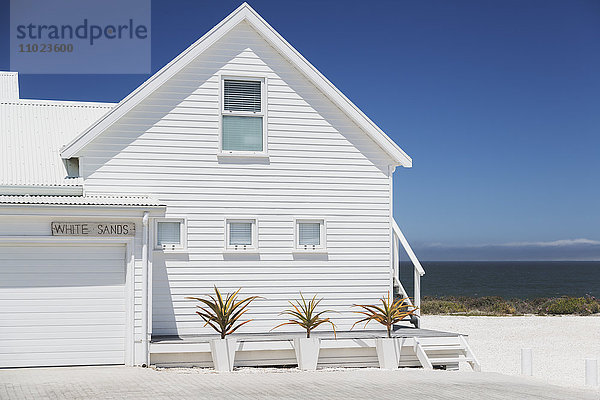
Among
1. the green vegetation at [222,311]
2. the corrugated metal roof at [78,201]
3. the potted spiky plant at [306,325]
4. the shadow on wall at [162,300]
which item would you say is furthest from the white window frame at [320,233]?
the corrugated metal roof at [78,201]

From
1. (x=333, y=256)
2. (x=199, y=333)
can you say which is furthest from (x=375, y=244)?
(x=199, y=333)

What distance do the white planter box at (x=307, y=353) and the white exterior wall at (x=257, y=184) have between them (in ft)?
6.39

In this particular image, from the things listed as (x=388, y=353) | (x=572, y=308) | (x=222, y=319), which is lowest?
(x=572, y=308)

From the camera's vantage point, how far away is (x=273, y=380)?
46.9ft

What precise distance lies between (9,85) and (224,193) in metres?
10.8

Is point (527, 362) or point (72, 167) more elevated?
point (72, 167)

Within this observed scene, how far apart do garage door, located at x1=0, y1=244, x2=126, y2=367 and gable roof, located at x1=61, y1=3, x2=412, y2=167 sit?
2.75 metres

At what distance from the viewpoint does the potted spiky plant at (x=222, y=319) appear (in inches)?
631

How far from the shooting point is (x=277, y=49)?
61.4 feet

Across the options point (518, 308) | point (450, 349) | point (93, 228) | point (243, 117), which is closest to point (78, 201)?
point (93, 228)

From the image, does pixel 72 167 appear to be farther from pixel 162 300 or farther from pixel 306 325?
pixel 306 325

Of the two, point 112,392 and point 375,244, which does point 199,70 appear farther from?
point 112,392

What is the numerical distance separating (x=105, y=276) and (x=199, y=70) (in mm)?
5604

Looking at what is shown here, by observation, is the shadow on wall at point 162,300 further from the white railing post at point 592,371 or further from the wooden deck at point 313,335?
the white railing post at point 592,371
